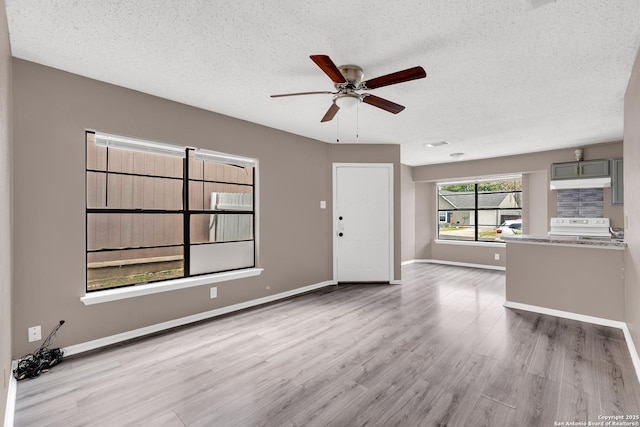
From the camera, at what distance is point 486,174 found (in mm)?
6594

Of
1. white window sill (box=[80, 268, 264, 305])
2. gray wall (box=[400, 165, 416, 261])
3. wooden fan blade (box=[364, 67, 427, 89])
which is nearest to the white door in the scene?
white window sill (box=[80, 268, 264, 305])

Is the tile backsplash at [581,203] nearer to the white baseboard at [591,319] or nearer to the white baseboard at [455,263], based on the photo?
the white baseboard at [455,263]

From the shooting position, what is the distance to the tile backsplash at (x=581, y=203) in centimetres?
517

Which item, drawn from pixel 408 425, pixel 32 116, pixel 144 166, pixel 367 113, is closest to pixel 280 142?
pixel 367 113

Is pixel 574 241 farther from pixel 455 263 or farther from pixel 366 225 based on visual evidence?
pixel 455 263

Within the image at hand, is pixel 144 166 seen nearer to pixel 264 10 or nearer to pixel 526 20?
pixel 264 10

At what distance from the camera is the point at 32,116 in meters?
2.47

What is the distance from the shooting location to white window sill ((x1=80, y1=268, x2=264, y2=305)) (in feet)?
9.02

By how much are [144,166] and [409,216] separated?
5.93 metres

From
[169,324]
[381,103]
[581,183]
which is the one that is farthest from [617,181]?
[169,324]

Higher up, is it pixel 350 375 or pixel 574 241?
pixel 574 241

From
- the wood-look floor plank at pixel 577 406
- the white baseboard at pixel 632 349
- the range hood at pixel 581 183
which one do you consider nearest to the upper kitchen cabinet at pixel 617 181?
the range hood at pixel 581 183

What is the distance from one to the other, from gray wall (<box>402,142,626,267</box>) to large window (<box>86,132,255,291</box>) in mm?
4669

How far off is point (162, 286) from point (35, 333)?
0.99 metres
